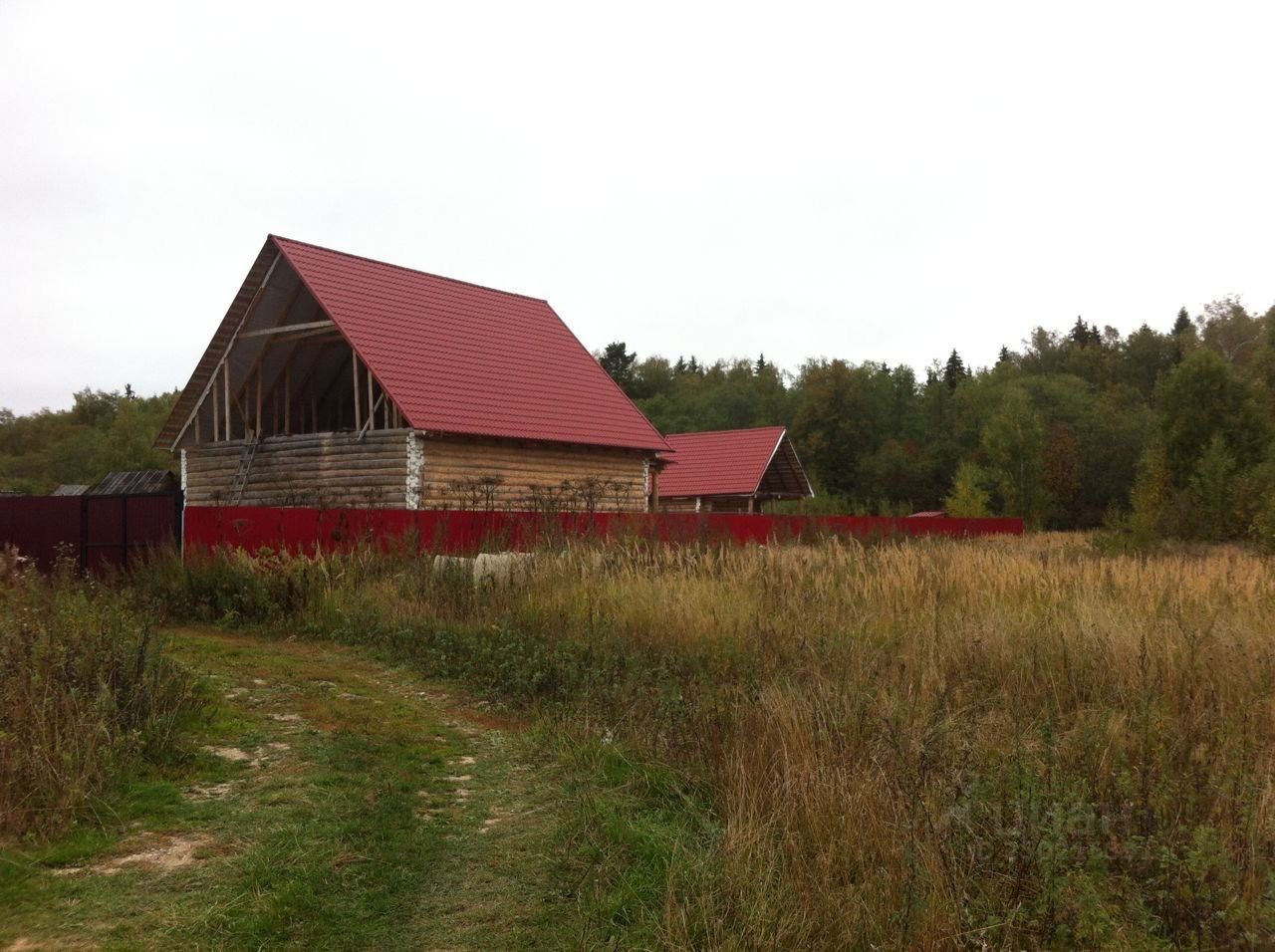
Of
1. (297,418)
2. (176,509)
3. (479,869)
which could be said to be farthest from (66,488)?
(479,869)

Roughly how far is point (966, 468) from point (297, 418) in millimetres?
34870

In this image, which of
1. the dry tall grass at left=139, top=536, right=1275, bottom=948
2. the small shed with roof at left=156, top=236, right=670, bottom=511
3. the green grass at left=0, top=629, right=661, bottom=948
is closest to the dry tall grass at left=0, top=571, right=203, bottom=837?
the green grass at left=0, top=629, right=661, bottom=948

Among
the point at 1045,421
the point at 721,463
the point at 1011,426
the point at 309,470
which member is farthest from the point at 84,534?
the point at 1045,421

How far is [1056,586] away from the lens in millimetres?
8914

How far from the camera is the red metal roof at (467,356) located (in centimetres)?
2119

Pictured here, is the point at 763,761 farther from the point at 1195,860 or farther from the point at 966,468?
the point at 966,468

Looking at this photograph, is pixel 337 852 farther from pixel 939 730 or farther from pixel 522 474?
pixel 522 474

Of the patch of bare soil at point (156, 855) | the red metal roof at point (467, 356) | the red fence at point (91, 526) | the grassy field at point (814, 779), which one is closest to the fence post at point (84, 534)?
the red fence at point (91, 526)

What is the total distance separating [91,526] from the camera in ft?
51.3

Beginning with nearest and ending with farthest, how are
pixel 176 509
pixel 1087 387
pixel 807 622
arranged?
1. pixel 807 622
2. pixel 176 509
3. pixel 1087 387

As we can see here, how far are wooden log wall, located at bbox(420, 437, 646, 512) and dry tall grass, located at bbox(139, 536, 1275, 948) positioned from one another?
917 cm

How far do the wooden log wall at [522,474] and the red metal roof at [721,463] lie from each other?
12.5 meters

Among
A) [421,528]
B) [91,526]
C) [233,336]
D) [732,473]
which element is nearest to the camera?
[421,528]

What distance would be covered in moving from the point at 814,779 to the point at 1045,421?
61058mm
